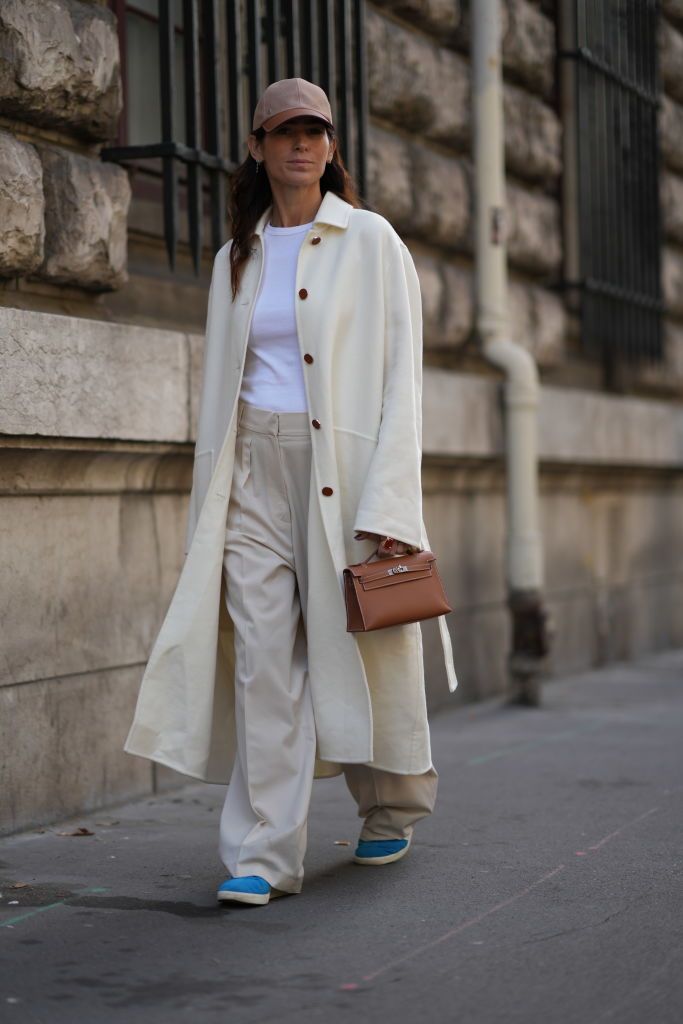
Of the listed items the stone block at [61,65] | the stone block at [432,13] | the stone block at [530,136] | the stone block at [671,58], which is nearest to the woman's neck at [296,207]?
the stone block at [61,65]

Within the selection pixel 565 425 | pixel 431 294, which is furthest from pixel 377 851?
pixel 565 425

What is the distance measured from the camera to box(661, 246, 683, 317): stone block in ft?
34.1

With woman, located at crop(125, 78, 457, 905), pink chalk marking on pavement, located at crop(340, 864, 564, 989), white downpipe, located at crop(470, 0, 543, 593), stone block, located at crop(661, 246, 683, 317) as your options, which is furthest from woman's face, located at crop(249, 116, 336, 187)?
stone block, located at crop(661, 246, 683, 317)

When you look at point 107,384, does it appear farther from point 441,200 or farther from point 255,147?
point 441,200

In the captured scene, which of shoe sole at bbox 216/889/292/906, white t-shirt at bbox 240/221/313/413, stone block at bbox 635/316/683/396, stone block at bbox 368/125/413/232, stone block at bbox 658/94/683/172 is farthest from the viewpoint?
stone block at bbox 658/94/683/172

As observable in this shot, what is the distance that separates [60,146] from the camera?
16.2ft

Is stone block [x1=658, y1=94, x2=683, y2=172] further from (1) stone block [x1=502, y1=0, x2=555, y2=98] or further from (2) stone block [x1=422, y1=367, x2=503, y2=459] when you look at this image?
(2) stone block [x1=422, y1=367, x2=503, y2=459]

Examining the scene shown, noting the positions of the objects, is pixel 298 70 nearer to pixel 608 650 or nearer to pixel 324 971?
pixel 324 971

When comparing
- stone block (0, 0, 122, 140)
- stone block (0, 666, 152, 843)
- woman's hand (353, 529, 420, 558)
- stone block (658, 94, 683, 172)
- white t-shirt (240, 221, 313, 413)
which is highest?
stone block (658, 94, 683, 172)

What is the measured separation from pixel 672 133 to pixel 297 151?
707 centimetres

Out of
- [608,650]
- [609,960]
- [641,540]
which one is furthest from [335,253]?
[641,540]

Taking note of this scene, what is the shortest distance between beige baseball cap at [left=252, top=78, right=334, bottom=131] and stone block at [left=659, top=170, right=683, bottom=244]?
674 cm

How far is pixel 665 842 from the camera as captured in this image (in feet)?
14.5

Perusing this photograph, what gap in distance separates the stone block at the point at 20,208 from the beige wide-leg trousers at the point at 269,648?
104 centimetres
